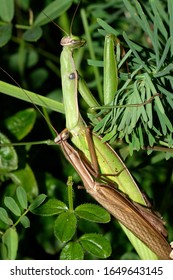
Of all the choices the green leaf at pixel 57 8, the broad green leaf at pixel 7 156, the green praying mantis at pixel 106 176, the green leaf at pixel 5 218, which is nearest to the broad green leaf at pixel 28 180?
the broad green leaf at pixel 7 156

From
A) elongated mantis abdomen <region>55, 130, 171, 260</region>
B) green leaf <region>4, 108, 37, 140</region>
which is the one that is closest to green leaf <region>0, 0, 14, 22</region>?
green leaf <region>4, 108, 37, 140</region>

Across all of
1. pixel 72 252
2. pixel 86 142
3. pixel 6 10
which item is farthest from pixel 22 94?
pixel 6 10

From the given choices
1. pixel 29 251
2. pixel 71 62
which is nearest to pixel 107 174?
pixel 71 62

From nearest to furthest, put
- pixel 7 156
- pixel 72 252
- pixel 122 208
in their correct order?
1. pixel 72 252
2. pixel 122 208
3. pixel 7 156

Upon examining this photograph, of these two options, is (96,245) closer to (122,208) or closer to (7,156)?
(122,208)

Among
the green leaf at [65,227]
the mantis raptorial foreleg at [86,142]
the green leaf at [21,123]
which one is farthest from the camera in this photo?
the green leaf at [21,123]

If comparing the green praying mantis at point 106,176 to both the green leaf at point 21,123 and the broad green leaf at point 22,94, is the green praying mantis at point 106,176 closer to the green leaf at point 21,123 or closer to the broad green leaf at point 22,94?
the broad green leaf at point 22,94
